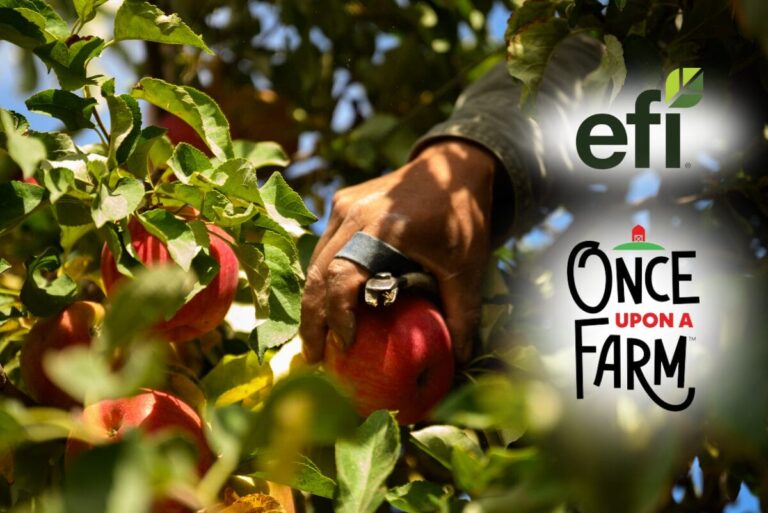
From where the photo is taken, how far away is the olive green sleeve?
1251 mm

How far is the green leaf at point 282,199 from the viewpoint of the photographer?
850 mm

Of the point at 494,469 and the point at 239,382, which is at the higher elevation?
the point at 494,469

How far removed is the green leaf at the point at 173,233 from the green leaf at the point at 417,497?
10.4 inches

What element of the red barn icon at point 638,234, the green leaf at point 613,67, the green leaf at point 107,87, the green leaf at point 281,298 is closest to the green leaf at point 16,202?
the green leaf at point 107,87

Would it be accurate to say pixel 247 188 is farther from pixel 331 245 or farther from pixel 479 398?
pixel 479 398

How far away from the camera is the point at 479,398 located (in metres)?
0.41

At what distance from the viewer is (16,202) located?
0.77m

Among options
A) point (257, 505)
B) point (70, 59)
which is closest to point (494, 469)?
point (257, 505)

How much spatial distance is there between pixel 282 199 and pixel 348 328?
0.19 m

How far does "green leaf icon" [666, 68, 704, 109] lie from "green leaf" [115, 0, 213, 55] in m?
0.53

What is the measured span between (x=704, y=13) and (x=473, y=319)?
420 mm

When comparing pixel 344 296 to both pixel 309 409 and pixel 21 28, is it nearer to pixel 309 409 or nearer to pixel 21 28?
pixel 21 28

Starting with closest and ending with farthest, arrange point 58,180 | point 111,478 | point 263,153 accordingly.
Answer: point 111,478 < point 58,180 < point 263,153

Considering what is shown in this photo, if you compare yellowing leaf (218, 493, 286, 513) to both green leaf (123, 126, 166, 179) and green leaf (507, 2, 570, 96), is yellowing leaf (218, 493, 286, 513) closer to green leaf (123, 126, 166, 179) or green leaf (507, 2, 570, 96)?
green leaf (123, 126, 166, 179)
